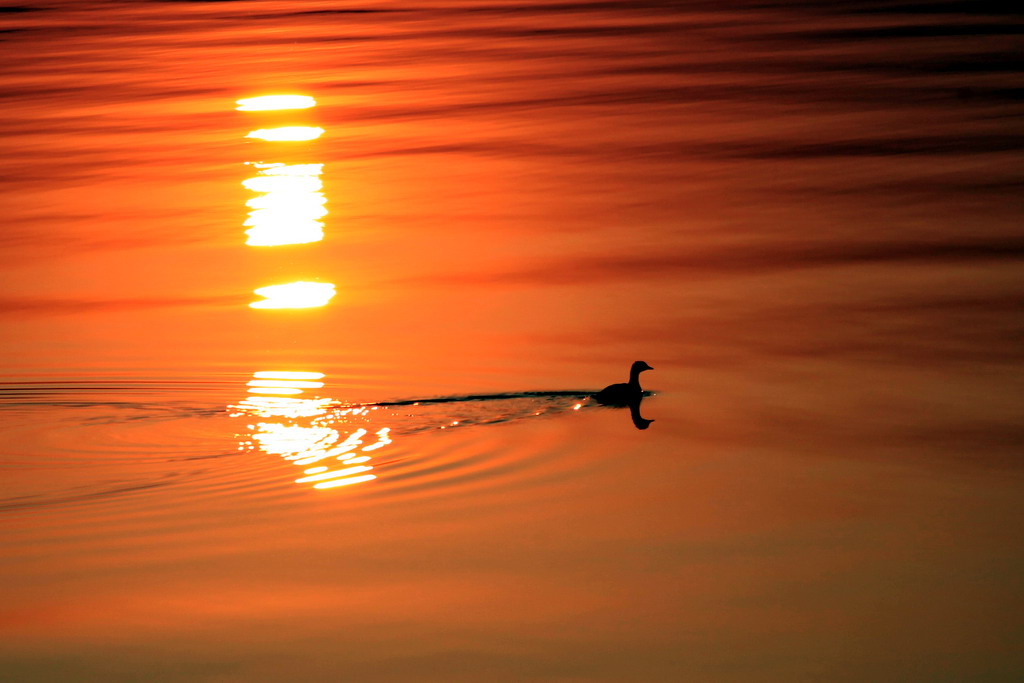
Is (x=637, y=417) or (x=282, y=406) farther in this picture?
(x=282, y=406)

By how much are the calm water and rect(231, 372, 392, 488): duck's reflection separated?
4 centimetres

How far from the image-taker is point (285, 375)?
538 inches

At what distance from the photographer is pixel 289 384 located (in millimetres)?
13367

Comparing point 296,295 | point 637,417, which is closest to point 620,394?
point 637,417

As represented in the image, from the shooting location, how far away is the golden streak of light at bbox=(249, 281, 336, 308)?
52.9ft

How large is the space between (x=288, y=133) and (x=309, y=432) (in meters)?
14.2

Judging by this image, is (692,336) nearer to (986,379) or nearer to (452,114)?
(986,379)

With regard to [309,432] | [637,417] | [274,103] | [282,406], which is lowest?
[637,417]

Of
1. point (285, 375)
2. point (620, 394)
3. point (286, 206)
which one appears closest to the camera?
point (620, 394)

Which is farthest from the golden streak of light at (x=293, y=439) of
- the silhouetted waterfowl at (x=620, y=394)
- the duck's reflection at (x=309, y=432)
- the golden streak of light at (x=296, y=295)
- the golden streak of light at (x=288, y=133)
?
the golden streak of light at (x=288, y=133)

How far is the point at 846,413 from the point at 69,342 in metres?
7.00

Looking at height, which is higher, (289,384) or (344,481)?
(289,384)

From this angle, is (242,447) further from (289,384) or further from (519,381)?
(519,381)

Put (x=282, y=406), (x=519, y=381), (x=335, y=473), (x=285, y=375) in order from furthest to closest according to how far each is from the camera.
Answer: (x=285, y=375) → (x=519, y=381) → (x=282, y=406) → (x=335, y=473)
